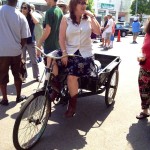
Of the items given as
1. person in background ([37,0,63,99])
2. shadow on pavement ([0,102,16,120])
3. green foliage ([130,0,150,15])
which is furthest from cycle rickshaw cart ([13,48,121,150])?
green foliage ([130,0,150,15])

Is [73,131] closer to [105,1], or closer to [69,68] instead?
[69,68]

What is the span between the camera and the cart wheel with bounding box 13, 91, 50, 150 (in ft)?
11.5

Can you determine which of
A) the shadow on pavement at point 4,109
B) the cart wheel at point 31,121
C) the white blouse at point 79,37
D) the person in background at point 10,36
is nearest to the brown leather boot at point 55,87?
the cart wheel at point 31,121

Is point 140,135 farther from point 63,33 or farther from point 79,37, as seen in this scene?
point 63,33

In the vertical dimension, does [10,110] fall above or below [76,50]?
below

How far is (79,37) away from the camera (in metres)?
4.34

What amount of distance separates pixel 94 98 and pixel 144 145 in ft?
6.65

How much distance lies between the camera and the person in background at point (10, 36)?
4.86 meters

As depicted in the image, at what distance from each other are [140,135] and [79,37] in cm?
169

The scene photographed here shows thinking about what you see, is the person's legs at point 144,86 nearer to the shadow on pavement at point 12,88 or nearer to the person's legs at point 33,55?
the shadow on pavement at point 12,88

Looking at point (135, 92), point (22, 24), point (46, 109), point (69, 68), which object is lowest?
point (135, 92)

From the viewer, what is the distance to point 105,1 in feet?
164

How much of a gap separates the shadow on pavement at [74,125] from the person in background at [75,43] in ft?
0.90

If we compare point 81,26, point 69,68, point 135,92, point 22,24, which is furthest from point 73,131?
point 135,92
